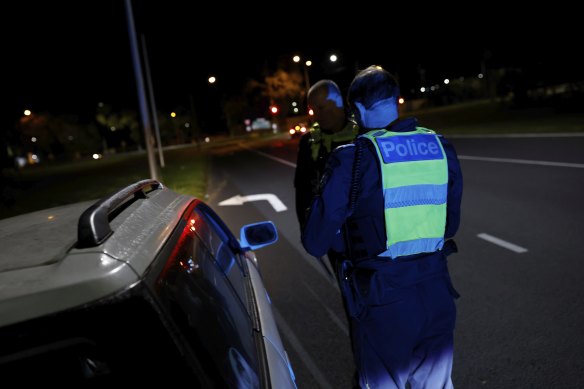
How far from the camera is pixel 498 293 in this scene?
4.30m

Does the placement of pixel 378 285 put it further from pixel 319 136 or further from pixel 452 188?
pixel 319 136

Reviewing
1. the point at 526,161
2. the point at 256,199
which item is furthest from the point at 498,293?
the point at 526,161

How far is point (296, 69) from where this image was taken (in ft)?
191

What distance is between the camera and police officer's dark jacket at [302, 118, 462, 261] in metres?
1.90

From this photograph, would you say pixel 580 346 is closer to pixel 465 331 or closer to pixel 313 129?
pixel 465 331

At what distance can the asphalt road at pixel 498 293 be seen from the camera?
3188 millimetres

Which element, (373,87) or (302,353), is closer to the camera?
(373,87)

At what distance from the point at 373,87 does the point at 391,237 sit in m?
0.66

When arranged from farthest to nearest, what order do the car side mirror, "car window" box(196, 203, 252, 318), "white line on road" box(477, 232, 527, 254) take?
"white line on road" box(477, 232, 527, 254), the car side mirror, "car window" box(196, 203, 252, 318)

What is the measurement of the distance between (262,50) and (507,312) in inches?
2449

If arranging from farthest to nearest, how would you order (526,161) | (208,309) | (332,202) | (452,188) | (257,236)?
(526,161) < (257,236) < (452,188) < (332,202) < (208,309)

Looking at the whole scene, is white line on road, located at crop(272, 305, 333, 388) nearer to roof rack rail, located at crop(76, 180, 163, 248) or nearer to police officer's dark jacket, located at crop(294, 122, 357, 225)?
police officer's dark jacket, located at crop(294, 122, 357, 225)

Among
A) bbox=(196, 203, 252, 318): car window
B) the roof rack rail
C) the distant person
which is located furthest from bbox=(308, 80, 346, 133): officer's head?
the roof rack rail

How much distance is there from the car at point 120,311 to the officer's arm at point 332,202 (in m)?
0.46
